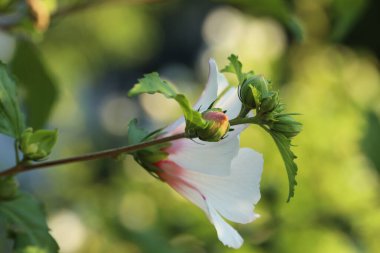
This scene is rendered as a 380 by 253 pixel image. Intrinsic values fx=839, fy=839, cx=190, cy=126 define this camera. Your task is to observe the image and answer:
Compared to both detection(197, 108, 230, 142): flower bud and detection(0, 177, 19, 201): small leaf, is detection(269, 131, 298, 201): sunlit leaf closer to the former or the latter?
detection(197, 108, 230, 142): flower bud

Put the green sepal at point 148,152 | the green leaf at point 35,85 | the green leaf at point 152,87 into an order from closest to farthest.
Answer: the green leaf at point 152,87 < the green sepal at point 148,152 < the green leaf at point 35,85

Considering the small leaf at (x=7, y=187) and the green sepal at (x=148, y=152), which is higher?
the green sepal at (x=148, y=152)

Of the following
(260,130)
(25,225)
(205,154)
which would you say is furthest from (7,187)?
(260,130)

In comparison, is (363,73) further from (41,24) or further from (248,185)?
(248,185)

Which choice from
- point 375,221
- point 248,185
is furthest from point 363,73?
point 248,185

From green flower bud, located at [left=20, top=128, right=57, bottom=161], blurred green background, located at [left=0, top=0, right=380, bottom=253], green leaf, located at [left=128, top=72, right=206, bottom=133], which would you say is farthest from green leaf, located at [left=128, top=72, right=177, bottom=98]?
blurred green background, located at [left=0, top=0, right=380, bottom=253]

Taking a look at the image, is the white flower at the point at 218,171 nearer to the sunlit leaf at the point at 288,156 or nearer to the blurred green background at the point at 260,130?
the sunlit leaf at the point at 288,156

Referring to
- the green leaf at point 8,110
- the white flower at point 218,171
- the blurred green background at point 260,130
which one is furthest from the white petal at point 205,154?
the blurred green background at point 260,130
